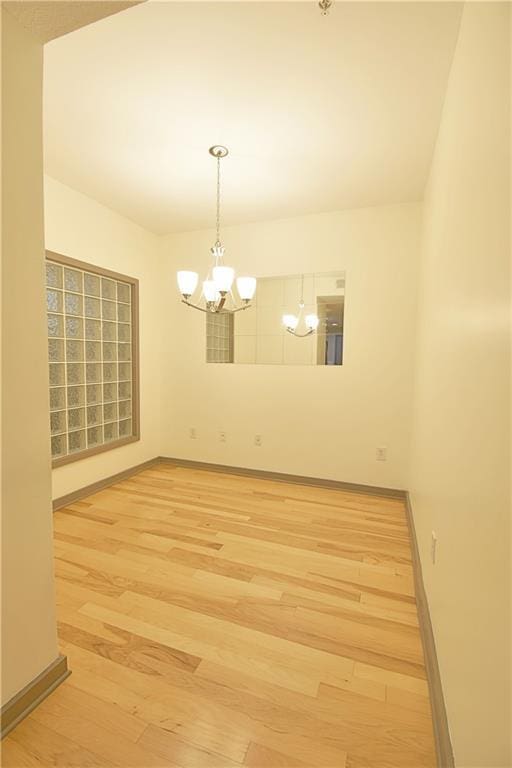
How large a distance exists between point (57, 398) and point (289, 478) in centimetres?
232

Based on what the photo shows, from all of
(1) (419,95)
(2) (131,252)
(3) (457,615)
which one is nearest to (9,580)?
(3) (457,615)

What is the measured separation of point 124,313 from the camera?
367 cm

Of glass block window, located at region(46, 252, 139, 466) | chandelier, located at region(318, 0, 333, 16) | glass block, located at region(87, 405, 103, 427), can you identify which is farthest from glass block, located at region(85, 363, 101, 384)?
chandelier, located at region(318, 0, 333, 16)

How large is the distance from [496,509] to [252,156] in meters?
2.52

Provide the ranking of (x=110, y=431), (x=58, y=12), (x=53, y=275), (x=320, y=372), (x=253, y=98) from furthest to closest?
(x=110, y=431), (x=320, y=372), (x=53, y=275), (x=253, y=98), (x=58, y=12)

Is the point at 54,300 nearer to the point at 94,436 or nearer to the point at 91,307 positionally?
the point at 91,307

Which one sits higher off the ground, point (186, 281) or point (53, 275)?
point (53, 275)

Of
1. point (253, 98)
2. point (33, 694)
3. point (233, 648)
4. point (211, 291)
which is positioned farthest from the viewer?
point (211, 291)

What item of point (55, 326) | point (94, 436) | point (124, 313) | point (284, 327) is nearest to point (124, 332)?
point (124, 313)

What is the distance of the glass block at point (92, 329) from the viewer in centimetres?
320

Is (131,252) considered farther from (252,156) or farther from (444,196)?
(444,196)

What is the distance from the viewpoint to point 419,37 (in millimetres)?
1483

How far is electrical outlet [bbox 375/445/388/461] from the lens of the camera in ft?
10.7

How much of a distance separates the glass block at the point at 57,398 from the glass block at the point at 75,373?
0.41 ft
